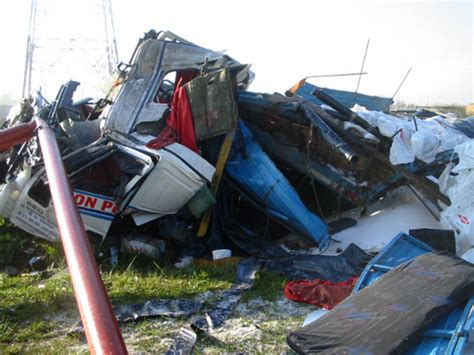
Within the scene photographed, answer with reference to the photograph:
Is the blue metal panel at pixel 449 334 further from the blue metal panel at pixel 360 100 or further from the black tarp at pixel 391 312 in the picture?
the blue metal panel at pixel 360 100

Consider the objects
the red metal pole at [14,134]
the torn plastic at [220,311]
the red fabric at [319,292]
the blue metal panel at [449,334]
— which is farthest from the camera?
the red fabric at [319,292]

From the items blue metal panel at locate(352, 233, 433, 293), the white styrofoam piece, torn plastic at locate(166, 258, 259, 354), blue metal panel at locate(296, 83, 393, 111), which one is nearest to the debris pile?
the white styrofoam piece

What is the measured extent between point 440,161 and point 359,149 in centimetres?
101

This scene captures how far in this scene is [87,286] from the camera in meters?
1.38

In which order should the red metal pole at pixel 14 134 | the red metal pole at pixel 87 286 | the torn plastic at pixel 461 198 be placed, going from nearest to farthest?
the red metal pole at pixel 87 286, the red metal pole at pixel 14 134, the torn plastic at pixel 461 198

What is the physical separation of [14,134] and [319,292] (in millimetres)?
2809

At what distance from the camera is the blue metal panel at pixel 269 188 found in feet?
18.6

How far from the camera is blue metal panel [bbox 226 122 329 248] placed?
566 cm

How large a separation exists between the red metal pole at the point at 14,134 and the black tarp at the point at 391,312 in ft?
8.51

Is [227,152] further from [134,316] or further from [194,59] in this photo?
[134,316]

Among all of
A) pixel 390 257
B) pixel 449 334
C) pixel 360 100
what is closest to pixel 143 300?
pixel 390 257

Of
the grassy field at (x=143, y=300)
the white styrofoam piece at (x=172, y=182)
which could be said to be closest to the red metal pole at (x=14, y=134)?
the grassy field at (x=143, y=300)

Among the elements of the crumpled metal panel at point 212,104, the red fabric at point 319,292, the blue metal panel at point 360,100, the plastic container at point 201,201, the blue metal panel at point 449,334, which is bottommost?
the red fabric at point 319,292

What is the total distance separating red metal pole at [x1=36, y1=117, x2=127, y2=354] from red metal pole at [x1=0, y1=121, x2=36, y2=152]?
170cm
